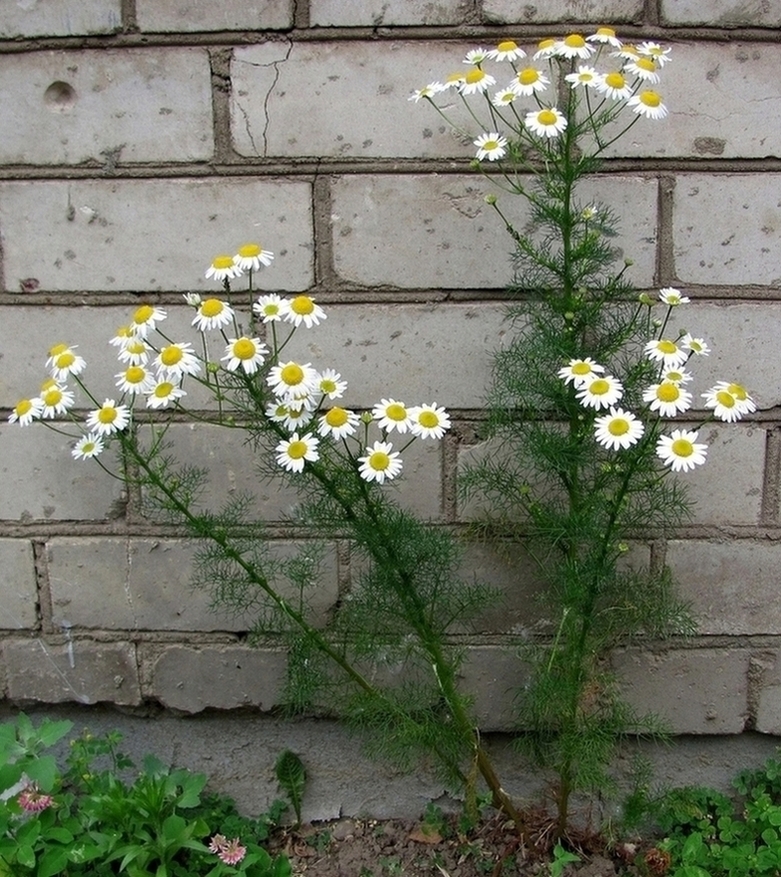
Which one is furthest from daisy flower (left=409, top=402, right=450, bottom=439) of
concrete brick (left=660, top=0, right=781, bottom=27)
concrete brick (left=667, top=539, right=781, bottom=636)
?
concrete brick (left=660, top=0, right=781, bottom=27)

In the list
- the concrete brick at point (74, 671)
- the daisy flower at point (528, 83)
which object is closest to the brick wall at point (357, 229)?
the concrete brick at point (74, 671)

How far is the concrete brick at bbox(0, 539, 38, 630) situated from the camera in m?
1.78

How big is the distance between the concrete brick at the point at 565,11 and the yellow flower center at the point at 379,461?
2.80ft

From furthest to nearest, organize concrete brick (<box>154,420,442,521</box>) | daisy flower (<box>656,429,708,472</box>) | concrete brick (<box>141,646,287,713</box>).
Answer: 1. concrete brick (<box>141,646,287,713</box>)
2. concrete brick (<box>154,420,442,521</box>)
3. daisy flower (<box>656,429,708,472</box>)

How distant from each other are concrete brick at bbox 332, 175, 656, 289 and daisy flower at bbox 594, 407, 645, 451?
0.43 m

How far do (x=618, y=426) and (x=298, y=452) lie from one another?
1.64 feet

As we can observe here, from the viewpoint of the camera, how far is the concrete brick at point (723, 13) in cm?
152

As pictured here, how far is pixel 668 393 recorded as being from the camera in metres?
1.25

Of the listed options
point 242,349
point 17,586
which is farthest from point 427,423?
point 17,586

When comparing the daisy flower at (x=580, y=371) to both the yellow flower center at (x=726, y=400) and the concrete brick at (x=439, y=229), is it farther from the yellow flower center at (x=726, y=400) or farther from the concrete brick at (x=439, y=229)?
the concrete brick at (x=439, y=229)

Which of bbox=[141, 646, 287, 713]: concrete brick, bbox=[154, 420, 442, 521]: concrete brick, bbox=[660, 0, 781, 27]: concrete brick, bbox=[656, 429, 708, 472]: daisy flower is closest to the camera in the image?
bbox=[656, 429, 708, 472]: daisy flower

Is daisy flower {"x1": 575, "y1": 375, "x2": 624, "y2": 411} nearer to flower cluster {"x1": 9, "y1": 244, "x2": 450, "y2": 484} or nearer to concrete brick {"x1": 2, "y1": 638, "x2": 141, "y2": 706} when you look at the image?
flower cluster {"x1": 9, "y1": 244, "x2": 450, "y2": 484}

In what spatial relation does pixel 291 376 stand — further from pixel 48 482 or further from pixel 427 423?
pixel 48 482

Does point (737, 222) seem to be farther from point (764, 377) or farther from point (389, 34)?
point (389, 34)
